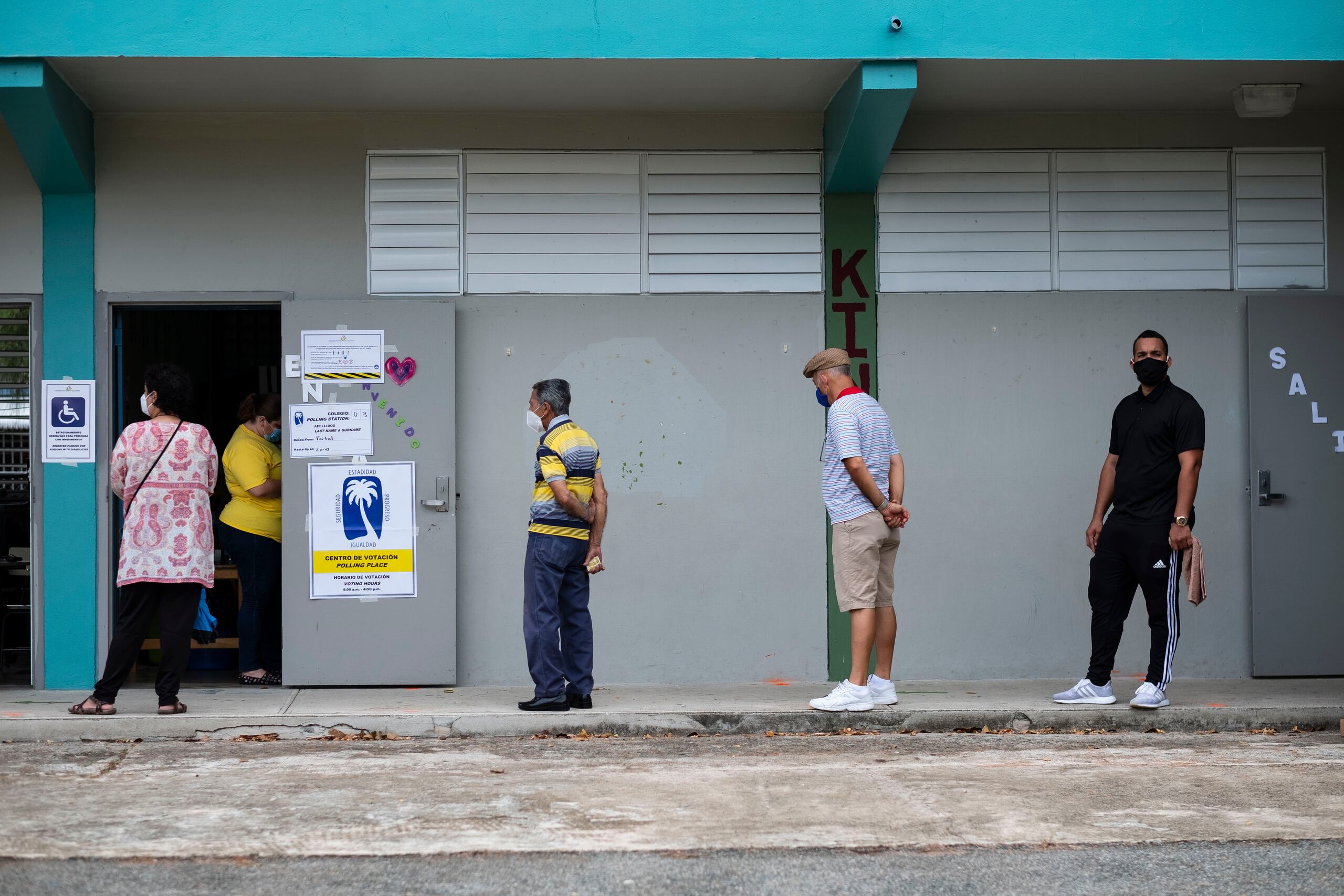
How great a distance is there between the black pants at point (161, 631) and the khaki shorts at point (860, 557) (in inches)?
132

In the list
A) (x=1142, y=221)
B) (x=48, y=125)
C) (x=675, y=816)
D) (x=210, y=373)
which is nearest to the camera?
(x=675, y=816)

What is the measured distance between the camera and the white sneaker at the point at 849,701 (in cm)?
673

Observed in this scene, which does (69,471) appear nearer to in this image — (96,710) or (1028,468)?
(96,710)

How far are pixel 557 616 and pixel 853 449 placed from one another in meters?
1.74

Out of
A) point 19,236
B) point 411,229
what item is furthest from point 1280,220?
point 19,236

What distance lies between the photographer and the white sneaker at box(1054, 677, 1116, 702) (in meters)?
6.92

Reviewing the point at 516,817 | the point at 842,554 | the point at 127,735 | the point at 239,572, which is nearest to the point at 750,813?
the point at 516,817

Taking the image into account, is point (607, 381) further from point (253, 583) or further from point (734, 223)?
point (253, 583)

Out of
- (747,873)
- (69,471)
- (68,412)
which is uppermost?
(68,412)

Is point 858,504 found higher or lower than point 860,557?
higher

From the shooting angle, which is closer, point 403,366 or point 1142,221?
point 403,366

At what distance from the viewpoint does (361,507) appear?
7.62 meters

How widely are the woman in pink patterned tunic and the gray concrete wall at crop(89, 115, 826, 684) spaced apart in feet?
4.50

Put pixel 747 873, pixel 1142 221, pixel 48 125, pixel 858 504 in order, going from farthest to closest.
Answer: pixel 1142 221 → pixel 48 125 → pixel 858 504 → pixel 747 873
